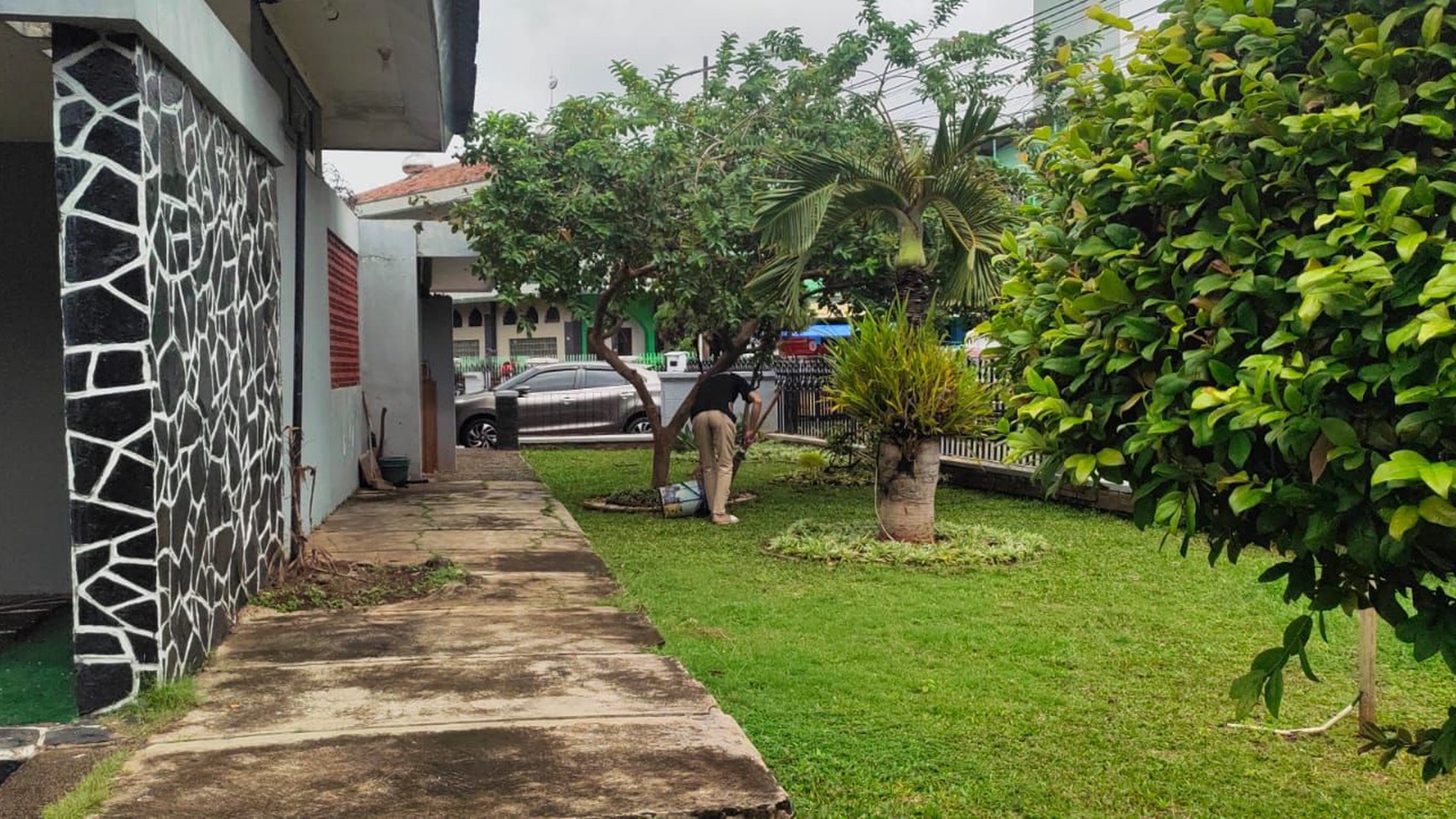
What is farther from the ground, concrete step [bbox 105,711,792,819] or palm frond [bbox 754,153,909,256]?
palm frond [bbox 754,153,909,256]

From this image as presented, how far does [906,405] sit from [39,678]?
623 centimetres

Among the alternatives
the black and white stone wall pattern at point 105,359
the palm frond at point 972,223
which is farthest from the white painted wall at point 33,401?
the palm frond at point 972,223

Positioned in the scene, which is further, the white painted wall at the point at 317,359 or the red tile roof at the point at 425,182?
the red tile roof at the point at 425,182

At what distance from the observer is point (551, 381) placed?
21453mm

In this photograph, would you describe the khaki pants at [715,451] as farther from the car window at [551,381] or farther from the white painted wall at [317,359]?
the car window at [551,381]

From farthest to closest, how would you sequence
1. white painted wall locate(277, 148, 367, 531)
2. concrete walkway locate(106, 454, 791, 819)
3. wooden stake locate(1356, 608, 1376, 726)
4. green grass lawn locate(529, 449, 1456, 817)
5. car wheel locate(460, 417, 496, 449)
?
1. car wheel locate(460, 417, 496, 449)
2. white painted wall locate(277, 148, 367, 531)
3. wooden stake locate(1356, 608, 1376, 726)
4. green grass lawn locate(529, 449, 1456, 817)
5. concrete walkway locate(106, 454, 791, 819)

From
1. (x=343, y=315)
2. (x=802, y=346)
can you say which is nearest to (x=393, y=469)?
(x=343, y=315)

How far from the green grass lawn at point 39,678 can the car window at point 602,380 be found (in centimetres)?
1539

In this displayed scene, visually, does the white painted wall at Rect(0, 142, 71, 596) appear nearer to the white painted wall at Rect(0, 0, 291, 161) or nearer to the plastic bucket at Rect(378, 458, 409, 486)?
the white painted wall at Rect(0, 0, 291, 161)

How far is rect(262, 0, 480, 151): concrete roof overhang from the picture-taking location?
24.3 ft

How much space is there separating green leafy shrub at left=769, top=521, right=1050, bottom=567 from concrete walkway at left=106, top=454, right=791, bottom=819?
9.15 feet

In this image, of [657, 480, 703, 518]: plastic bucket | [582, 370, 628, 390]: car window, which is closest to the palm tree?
[657, 480, 703, 518]: plastic bucket

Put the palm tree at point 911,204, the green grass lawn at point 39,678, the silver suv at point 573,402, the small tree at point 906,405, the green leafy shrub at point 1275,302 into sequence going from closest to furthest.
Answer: the green leafy shrub at point 1275,302, the green grass lawn at point 39,678, the small tree at point 906,405, the palm tree at point 911,204, the silver suv at point 573,402

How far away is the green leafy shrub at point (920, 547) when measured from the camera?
908 cm
